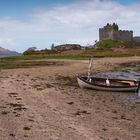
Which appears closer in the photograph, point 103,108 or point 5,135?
point 5,135

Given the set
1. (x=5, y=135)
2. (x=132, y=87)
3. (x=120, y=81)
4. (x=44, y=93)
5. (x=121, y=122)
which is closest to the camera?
(x=5, y=135)

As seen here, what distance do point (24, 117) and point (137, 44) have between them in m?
158

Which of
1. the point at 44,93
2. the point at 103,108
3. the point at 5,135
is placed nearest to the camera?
the point at 5,135

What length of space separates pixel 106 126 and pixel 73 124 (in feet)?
5.51

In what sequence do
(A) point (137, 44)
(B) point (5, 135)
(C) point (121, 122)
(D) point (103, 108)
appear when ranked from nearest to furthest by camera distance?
(B) point (5, 135), (C) point (121, 122), (D) point (103, 108), (A) point (137, 44)

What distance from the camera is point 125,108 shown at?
2927cm

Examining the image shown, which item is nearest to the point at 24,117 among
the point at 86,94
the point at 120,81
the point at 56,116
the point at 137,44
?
the point at 56,116

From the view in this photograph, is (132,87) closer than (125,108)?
No

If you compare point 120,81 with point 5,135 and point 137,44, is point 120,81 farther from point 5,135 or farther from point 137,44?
point 137,44

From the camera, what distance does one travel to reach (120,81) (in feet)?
146

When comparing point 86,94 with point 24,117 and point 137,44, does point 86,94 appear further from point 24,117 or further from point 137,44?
point 137,44

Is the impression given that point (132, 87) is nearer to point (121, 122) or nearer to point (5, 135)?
point (121, 122)

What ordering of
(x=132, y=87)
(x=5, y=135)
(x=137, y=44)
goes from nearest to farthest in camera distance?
(x=5, y=135) < (x=132, y=87) < (x=137, y=44)

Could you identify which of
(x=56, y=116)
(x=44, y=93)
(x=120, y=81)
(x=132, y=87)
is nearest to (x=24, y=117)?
(x=56, y=116)
